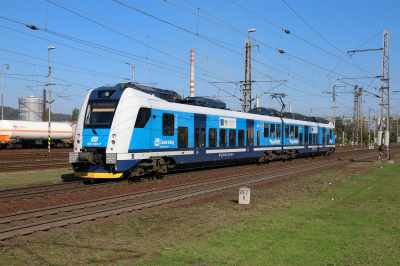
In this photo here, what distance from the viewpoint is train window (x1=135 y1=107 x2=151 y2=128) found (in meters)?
15.2

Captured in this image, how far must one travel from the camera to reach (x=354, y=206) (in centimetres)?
1139

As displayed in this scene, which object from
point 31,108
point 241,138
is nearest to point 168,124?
point 241,138

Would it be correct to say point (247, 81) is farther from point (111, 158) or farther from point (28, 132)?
point (28, 132)

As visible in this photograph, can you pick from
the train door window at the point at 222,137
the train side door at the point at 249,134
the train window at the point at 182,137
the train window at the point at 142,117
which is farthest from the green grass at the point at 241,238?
the train side door at the point at 249,134

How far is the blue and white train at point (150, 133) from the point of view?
14.6 meters

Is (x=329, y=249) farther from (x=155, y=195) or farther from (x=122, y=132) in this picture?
(x=122, y=132)

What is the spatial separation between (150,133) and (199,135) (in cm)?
411

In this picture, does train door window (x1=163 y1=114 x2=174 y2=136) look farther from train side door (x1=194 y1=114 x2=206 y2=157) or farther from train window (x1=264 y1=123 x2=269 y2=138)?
train window (x1=264 y1=123 x2=269 y2=138)

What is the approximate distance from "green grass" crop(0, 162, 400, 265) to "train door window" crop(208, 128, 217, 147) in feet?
27.3

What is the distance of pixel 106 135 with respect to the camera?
14.5 metres

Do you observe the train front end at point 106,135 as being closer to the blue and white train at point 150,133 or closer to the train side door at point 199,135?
the blue and white train at point 150,133

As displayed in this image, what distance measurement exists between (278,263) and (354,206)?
21.1 ft

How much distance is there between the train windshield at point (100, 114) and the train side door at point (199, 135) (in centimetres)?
539

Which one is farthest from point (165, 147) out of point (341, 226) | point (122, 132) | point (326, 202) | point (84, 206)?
point (341, 226)
